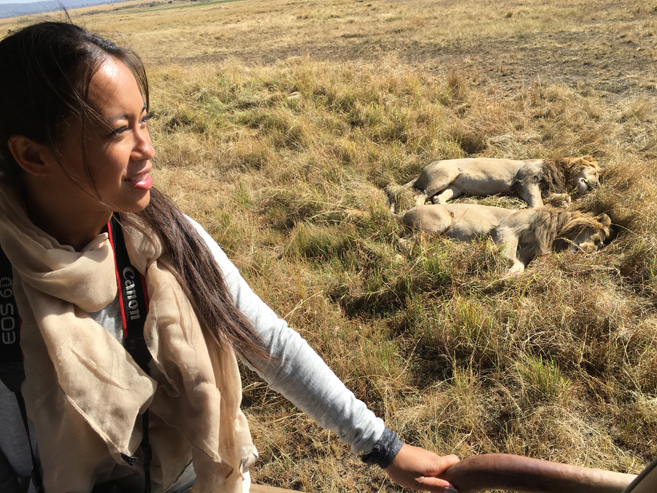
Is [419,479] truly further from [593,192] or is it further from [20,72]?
[593,192]

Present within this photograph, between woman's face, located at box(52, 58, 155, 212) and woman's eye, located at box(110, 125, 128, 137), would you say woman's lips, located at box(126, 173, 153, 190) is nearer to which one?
woman's face, located at box(52, 58, 155, 212)

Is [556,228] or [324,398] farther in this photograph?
[556,228]

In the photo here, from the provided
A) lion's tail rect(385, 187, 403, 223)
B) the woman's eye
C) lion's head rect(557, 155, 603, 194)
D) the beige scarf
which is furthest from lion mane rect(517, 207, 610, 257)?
the woman's eye

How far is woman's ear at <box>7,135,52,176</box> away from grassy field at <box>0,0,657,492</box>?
83cm

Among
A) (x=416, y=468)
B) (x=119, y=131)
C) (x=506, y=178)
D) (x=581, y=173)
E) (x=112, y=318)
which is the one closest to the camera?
(x=119, y=131)

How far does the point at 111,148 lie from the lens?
1.19m

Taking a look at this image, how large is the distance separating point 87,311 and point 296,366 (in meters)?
0.61

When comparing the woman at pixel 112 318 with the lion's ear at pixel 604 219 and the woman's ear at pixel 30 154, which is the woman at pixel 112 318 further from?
the lion's ear at pixel 604 219

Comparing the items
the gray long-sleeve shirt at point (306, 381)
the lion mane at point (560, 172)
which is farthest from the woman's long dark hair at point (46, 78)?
the lion mane at point (560, 172)

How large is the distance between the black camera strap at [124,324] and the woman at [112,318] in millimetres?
10

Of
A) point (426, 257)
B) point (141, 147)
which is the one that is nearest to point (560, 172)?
point (426, 257)

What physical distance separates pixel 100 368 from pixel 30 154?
58cm

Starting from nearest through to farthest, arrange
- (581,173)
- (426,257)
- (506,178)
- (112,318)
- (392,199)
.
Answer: (112,318) → (426,257) → (581,173) → (392,199) → (506,178)

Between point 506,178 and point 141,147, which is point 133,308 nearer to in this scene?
point 141,147
